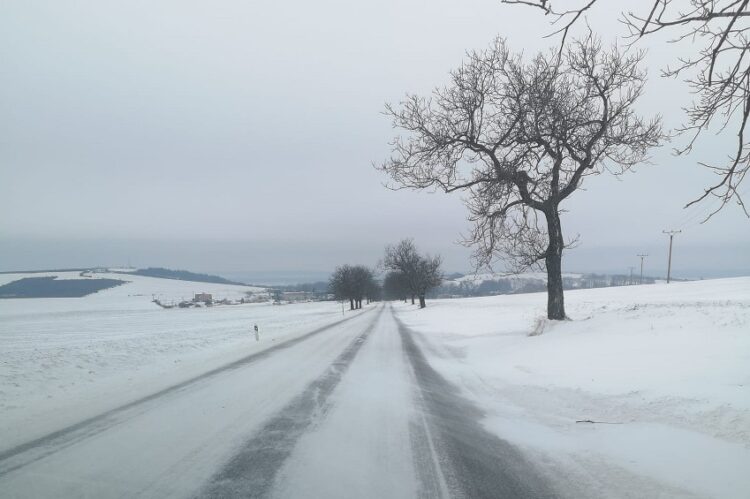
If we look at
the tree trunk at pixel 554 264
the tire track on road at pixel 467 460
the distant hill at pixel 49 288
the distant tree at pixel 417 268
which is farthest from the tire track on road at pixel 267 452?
the distant hill at pixel 49 288

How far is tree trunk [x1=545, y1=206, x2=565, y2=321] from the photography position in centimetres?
1509

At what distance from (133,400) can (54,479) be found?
4093 millimetres

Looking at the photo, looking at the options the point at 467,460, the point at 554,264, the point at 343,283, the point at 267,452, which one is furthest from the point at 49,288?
the point at 467,460

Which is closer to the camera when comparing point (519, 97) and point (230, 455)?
point (230, 455)

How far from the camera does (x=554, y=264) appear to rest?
1525 cm

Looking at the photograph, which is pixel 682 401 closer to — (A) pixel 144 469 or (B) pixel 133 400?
(A) pixel 144 469

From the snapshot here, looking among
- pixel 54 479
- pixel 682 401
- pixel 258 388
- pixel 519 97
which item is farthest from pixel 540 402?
pixel 519 97

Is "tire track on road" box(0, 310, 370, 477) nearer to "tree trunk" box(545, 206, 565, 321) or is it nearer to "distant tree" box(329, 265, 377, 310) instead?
"tree trunk" box(545, 206, 565, 321)

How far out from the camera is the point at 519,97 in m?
13.7

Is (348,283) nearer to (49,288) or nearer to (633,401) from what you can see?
(633,401)

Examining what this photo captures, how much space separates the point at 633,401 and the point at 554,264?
8394mm

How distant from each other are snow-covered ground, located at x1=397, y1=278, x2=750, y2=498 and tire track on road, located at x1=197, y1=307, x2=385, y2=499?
2671mm

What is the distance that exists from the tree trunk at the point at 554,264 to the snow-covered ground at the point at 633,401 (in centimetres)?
194

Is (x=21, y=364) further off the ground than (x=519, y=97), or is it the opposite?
(x=519, y=97)
